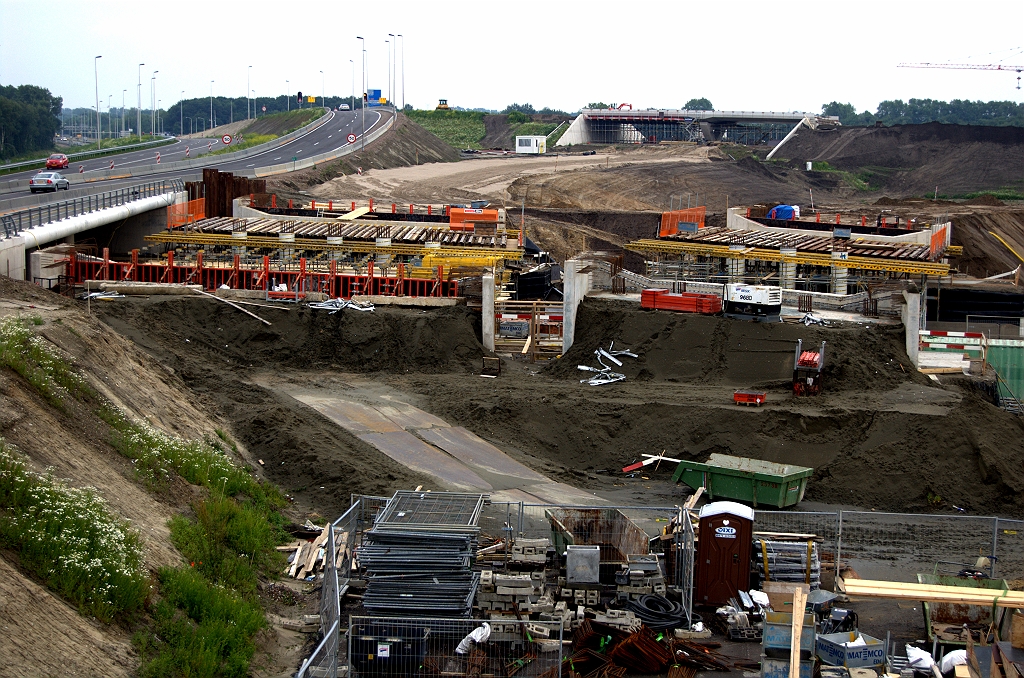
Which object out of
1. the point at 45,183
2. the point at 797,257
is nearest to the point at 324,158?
the point at 45,183

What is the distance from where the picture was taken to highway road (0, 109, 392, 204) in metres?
57.4

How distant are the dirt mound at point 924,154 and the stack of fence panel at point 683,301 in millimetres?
61266

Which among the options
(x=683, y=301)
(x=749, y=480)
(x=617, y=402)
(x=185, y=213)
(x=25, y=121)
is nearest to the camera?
(x=749, y=480)

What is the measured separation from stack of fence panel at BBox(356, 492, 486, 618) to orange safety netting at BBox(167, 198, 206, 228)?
31890mm

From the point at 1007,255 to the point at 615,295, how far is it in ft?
93.2

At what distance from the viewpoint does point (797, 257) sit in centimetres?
3681

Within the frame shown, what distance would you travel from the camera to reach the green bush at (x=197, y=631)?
12.5 m

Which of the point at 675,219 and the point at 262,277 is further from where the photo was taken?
the point at 675,219

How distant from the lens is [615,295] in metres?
35.4

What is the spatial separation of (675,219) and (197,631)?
127 feet

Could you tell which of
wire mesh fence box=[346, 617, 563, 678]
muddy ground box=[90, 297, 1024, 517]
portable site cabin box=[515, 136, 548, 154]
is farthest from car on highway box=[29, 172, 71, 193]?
portable site cabin box=[515, 136, 548, 154]

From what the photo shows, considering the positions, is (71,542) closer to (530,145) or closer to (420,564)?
(420,564)

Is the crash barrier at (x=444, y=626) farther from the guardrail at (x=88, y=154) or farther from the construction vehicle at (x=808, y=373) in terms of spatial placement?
the guardrail at (x=88, y=154)

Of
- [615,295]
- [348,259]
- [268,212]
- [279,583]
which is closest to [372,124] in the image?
[268,212]
